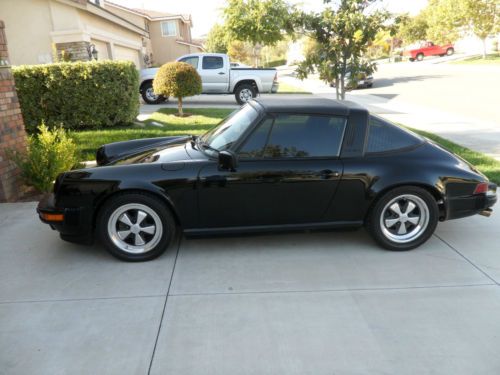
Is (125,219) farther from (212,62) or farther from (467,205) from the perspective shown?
(212,62)

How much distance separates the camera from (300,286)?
3402mm

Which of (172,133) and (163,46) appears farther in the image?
(163,46)

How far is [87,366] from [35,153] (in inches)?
152

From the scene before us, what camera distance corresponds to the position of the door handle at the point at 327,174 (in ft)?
12.5

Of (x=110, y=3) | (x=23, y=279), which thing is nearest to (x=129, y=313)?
(x=23, y=279)

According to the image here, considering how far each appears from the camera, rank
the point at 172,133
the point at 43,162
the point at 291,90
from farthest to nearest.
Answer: the point at 291,90
the point at 172,133
the point at 43,162

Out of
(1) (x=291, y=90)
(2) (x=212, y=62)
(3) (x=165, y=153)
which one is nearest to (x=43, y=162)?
(3) (x=165, y=153)

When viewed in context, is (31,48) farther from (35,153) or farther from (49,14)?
(35,153)

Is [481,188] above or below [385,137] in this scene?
below

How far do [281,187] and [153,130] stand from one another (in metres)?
6.60

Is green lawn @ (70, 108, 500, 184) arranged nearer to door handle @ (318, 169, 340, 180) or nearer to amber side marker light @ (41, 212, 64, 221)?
door handle @ (318, 169, 340, 180)

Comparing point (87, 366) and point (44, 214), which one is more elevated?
point (44, 214)

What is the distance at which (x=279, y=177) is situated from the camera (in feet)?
12.4

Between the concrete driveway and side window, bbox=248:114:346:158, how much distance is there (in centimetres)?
93
